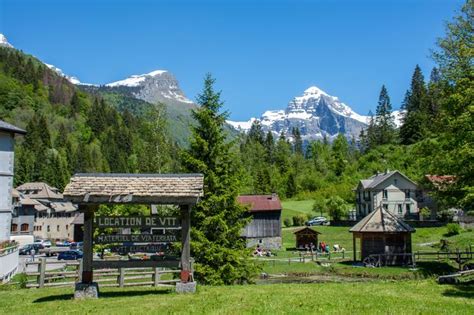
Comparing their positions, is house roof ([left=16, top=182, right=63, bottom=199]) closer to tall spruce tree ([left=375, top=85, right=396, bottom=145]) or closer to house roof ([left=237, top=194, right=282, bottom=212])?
house roof ([left=237, top=194, right=282, bottom=212])

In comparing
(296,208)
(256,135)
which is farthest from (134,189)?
(256,135)

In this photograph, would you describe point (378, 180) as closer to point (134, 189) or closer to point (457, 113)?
point (457, 113)

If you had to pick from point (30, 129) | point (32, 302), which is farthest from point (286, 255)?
point (30, 129)

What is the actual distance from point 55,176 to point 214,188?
113362 mm

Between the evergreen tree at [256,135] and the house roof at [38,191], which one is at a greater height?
the evergreen tree at [256,135]

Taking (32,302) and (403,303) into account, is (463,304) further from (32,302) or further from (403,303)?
(32,302)

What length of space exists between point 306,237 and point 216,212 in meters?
35.9

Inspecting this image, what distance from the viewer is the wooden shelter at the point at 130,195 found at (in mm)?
15852

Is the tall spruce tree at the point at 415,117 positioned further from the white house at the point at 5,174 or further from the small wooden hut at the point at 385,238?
the white house at the point at 5,174

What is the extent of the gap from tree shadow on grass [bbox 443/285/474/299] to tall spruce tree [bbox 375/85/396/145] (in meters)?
128

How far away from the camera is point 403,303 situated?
1365 cm

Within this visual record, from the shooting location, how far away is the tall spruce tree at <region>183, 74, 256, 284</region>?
24.4 metres

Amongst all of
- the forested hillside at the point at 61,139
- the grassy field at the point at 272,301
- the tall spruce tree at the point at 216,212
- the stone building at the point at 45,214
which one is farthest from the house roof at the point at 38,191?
the grassy field at the point at 272,301

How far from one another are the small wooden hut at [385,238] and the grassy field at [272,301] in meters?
24.4
